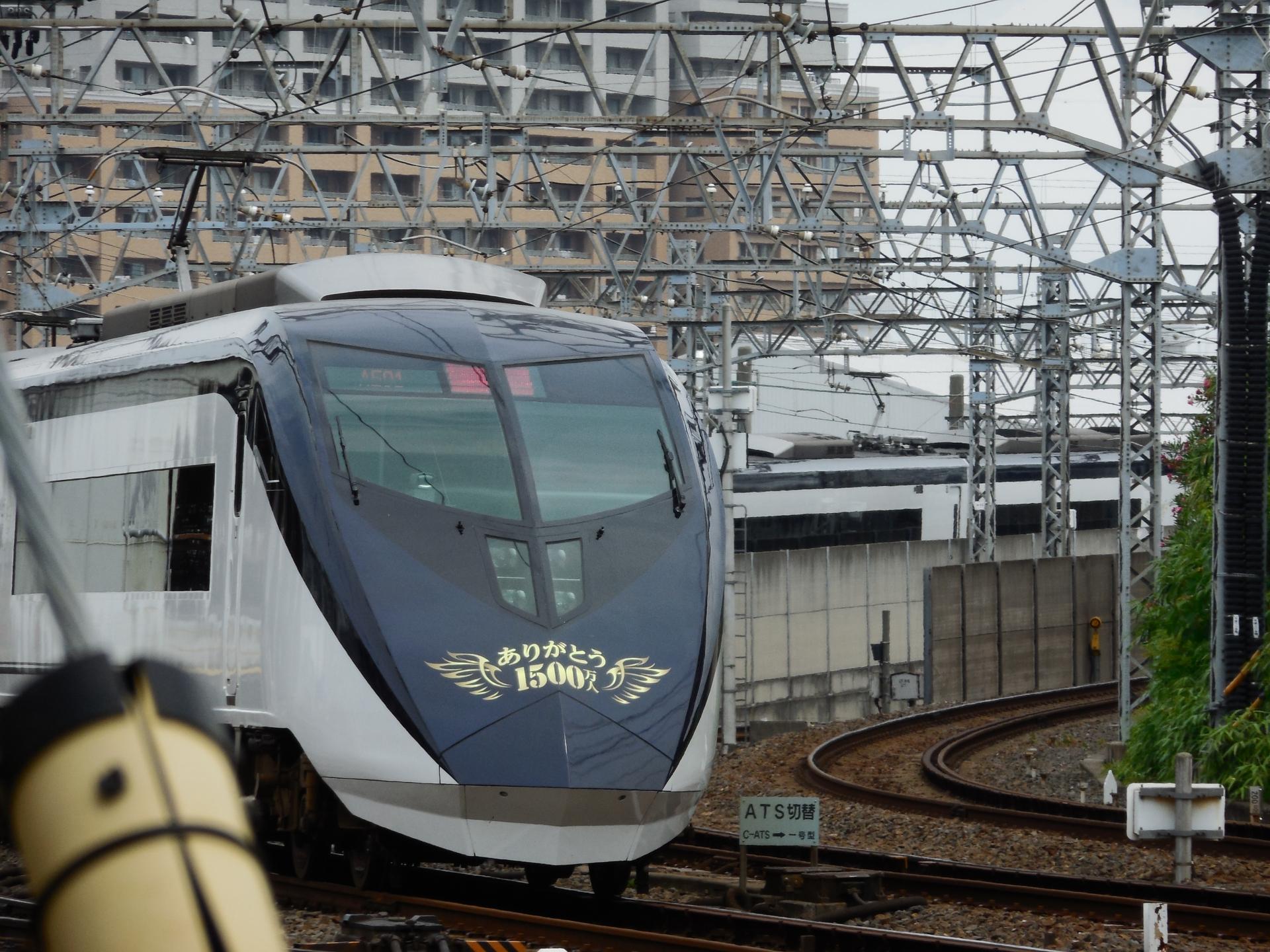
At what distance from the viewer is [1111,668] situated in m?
39.5

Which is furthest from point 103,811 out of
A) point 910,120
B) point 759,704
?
point 759,704

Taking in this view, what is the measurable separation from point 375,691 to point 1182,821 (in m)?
4.74

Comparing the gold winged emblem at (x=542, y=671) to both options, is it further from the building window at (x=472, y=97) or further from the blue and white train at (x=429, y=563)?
the building window at (x=472, y=97)

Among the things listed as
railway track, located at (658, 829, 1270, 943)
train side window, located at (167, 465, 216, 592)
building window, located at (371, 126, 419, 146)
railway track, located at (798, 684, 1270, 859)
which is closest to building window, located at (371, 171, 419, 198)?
building window, located at (371, 126, 419, 146)

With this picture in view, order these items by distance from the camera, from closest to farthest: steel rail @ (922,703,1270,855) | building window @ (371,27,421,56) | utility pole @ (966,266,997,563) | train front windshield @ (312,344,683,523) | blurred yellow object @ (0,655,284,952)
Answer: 1. blurred yellow object @ (0,655,284,952)
2. train front windshield @ (312,344,683,523)
3. steel rail @ (922,703,1270,855)
4. utility pole @ (966,266,997,563)
5. building window @ (371,27,421,56)

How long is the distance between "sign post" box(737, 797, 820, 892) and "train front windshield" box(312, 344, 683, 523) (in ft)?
6.53

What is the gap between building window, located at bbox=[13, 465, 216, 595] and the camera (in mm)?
9992

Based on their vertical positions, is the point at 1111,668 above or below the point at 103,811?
below

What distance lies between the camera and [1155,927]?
322 inches

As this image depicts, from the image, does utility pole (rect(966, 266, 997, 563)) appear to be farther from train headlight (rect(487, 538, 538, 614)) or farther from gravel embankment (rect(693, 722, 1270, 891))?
train headlight (rect(487, 538, 538, 614))

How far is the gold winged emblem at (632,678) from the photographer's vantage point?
871 centimetres

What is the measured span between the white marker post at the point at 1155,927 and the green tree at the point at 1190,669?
7723 mm

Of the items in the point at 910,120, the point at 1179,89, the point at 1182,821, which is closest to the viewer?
the point at 1182,821

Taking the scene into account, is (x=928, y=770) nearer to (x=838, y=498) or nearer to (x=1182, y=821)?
(x=1182, y=821)
